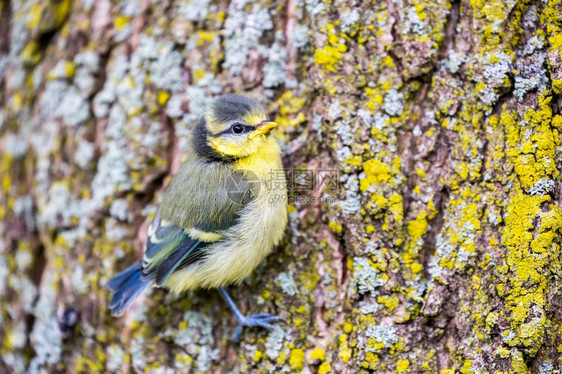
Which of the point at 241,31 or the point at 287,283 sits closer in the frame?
the point at 287,283

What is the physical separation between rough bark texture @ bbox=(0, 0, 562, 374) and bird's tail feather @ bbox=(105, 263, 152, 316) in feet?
0.50

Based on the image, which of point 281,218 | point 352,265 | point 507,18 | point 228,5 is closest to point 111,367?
point 281,218

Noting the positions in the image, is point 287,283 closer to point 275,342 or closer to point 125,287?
point 275,342

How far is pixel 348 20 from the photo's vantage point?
8.26 feet

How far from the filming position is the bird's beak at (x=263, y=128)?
8.60 ft

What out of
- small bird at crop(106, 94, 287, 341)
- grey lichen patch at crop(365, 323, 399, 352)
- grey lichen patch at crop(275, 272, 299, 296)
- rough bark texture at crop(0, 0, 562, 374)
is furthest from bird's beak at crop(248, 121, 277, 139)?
grey lichen patch at crop(365, 323, 399, 352)

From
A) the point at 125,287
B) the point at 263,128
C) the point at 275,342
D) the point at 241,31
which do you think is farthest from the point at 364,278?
the point at 241,31

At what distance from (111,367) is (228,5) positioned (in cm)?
218

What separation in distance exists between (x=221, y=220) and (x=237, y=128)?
0.52 metres

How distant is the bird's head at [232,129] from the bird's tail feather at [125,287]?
0.77m

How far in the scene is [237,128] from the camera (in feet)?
8.96

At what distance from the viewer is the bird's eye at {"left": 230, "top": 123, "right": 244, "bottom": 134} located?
2.71 meters

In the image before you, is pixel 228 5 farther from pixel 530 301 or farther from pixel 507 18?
pixel 530 301

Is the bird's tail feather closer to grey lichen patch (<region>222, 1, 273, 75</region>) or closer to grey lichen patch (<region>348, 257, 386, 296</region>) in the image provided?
grey lichen patch (<region>348, 257, 386, 296</region>)
